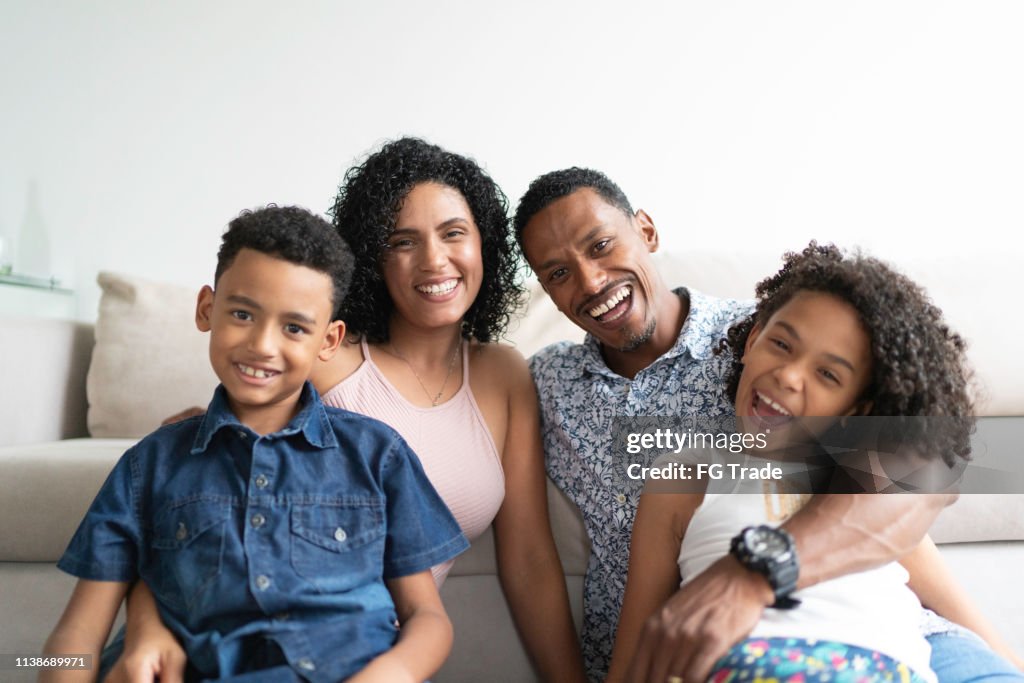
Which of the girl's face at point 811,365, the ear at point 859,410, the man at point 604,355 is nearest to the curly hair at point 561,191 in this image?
the man at point 604,355

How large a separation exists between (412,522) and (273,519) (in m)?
0.20

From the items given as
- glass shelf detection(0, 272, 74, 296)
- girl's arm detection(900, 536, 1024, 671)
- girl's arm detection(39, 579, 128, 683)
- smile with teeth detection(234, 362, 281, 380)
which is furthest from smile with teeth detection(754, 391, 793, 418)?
glass shelf detection(0, 272, 74, 296)

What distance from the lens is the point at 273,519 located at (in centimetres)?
106

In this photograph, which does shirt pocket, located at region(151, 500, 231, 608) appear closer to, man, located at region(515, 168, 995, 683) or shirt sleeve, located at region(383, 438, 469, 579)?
shirt sleeve, located at region(383, 438, 469, 579)

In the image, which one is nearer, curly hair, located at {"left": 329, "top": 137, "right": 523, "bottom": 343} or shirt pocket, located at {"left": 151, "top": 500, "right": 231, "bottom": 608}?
shirt pocket, located at {"left": 151, "top": 500, "right": 231, "bottom": 608}

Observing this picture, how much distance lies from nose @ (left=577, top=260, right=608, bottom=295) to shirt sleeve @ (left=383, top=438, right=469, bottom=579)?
0.47m

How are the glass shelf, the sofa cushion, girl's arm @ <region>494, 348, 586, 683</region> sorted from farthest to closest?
the glass shelf
the sofa cushion
girl's arm @ <region>494, 348, 586, 683</region>

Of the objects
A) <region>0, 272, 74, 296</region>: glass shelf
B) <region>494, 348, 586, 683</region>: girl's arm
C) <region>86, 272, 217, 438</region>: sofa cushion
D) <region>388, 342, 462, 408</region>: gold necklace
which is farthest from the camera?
<region>0, 272, 74, 296</region>: glass shelf

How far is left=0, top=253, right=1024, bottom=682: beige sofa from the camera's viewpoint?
4.84 feet

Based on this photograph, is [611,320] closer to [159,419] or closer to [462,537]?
[462,537]

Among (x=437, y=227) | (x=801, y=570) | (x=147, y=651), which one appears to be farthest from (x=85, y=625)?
(x=801, y=570)

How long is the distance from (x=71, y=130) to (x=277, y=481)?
6.64ft

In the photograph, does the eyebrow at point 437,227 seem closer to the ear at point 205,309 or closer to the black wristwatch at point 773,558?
the ear at point 205,309

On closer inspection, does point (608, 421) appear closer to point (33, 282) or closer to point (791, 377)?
point (791, 377)
